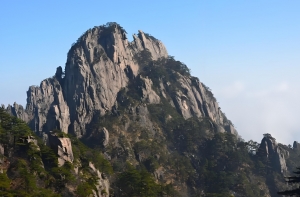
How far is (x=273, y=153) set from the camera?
102812 millimetres

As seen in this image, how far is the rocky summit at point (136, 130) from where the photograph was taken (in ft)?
214

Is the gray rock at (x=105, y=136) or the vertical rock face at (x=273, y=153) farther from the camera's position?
the vertical rock face at (x=273, y=153)

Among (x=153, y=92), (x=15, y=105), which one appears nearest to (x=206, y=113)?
(x=153, y=92)

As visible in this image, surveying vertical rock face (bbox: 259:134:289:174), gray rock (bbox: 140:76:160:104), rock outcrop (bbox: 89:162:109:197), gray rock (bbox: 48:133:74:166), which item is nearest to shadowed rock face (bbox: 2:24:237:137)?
gray rock (bbox: 140:76:160:104)

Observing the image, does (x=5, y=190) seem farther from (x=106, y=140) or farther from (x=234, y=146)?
(x=234, y=146)

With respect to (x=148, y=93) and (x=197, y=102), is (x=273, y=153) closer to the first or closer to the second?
(x=197, y=102)

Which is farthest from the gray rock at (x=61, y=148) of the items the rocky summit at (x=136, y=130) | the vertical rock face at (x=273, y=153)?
the vertical rock face at (x=273, y=153)

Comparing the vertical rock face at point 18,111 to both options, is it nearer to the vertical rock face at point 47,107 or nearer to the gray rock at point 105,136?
the vertical rock face at point 47,107

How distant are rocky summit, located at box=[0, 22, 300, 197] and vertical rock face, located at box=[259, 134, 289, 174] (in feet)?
0.90

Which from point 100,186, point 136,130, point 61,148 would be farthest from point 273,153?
point 61,148

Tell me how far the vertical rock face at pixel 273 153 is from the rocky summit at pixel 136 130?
0.90 ft

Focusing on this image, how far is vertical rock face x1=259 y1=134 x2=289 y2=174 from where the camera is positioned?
330 feet

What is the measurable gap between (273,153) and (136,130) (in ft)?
128

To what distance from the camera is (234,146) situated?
10338cm
